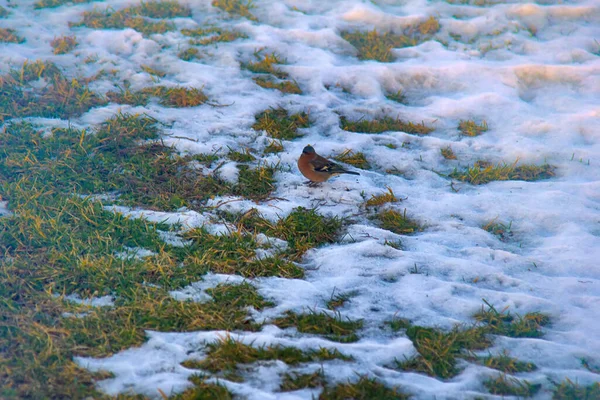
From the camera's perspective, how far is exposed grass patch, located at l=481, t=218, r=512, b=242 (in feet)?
14.0

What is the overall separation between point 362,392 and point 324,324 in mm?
617

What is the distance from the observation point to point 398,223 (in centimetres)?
438

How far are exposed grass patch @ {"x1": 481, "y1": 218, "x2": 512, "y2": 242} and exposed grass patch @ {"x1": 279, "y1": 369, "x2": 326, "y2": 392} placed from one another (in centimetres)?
219

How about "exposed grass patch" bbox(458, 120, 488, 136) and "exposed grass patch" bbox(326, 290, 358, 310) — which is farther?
"exposed grass patch" bbox(458, 120, 488, 136)

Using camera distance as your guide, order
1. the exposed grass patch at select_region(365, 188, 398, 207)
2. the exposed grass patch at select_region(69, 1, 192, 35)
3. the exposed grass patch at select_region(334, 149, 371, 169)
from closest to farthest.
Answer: the exposed grass patch at select_region(365, 188, 398, 207) < the exposed grass patch at select_region(334, 149, 371, 169) < the exposed grass patch at select_region(69, 1, 192, 35)

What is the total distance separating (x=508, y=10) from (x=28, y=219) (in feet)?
23.7

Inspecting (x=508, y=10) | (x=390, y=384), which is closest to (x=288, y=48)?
(x=508, y=10)

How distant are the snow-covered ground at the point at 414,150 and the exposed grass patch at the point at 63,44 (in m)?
0.12

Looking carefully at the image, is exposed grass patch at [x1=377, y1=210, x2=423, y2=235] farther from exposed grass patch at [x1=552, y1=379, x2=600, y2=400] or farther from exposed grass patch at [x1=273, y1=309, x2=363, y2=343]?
exposed grass patch at [x1=552, y1=379, x2=600, y2=400]

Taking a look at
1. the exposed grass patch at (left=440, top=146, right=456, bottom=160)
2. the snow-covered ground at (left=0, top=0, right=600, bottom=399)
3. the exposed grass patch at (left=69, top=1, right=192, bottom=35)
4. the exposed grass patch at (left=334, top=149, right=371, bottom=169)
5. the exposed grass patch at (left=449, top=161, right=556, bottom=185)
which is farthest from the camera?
the exposed grass patch at (left=69, top=1, right=192, bottom=35)

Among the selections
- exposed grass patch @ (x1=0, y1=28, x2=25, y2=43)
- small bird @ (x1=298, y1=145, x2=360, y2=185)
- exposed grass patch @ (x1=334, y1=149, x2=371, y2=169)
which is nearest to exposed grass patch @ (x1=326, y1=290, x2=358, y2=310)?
small bird @ (x1=298, y1=145, x2=360, y2=185)

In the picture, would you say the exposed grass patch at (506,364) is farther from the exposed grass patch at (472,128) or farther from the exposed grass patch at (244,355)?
the exposed grass patch at (472,128)

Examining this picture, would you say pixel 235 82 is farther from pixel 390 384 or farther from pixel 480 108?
pixel 390 384

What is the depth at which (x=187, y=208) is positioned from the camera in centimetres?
452
